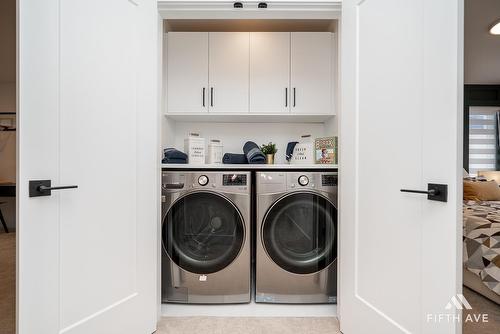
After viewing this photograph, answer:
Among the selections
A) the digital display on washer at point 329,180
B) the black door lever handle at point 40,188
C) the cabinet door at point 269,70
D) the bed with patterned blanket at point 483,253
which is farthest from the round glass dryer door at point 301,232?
the black door lever handle at point 40,188

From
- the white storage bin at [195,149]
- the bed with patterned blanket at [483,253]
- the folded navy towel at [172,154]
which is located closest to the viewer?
the bed with patterned blanket at [483,253]

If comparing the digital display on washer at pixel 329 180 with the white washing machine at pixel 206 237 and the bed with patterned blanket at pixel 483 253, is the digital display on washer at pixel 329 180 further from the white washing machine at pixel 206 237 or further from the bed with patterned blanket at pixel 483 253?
the bed with patterned blanket at pixel 483 253

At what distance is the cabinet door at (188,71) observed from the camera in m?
2.00

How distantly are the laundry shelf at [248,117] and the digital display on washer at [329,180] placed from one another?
0.58m

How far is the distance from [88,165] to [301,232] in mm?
1356

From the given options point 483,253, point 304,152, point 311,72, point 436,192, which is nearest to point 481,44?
point 311,72

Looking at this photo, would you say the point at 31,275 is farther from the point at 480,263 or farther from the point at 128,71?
the point at 480,263

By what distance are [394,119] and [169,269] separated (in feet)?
5.43

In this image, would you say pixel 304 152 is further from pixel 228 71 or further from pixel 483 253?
pixel 483 253

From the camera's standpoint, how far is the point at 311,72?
2.01m

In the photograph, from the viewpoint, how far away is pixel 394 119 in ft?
3.80

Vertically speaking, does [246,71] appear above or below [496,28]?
below

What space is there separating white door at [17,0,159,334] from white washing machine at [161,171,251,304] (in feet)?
0.66

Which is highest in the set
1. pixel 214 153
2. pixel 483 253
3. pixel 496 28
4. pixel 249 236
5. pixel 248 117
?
pixel 496 28
